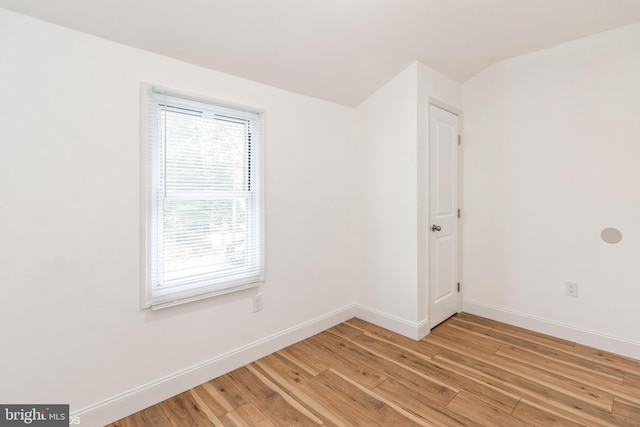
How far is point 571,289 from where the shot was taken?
259cm

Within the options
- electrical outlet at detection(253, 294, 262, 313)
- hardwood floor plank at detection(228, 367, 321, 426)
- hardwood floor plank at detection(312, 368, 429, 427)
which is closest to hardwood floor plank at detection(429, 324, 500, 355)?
hardwood floor plank at detection(312, 368, 429, 427)

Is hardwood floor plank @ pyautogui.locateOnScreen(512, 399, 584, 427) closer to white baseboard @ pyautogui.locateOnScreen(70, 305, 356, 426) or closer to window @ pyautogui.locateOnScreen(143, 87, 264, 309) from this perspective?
white baseboard @ pyautogui.locateOnScreen(70, 305, 356, 426)

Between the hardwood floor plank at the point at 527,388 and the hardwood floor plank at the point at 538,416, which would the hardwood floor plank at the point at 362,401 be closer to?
the hardwood floor plank at the point at 538,416

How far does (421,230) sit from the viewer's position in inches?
105

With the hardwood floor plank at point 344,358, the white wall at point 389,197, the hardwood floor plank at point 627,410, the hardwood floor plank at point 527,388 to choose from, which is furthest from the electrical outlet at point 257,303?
the hardwood floor plank at point 627,410

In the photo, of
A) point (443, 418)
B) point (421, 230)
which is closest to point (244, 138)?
point (421, 230)

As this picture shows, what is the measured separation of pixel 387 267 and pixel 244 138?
5.54 feet

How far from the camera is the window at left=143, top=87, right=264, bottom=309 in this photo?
74.5 inches

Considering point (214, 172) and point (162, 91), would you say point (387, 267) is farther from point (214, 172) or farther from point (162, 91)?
point (162, 91)

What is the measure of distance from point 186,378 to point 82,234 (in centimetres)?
108

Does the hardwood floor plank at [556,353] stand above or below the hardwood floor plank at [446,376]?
above

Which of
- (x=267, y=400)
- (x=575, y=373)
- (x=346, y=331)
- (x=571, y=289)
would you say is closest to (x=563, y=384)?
(x=575, y=373)

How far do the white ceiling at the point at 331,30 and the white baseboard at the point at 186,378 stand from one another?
1991 millimetres

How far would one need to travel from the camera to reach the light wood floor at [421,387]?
1731mm
